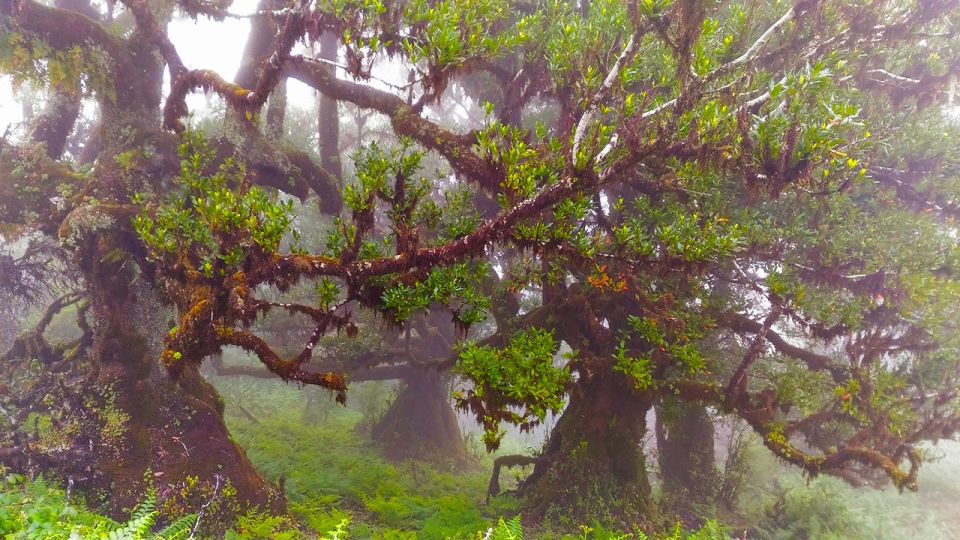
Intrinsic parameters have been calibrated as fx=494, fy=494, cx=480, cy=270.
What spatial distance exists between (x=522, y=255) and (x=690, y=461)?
1134cm

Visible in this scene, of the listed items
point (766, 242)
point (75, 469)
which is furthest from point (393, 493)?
point (766, 242)

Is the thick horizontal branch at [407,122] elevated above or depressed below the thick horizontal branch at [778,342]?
above

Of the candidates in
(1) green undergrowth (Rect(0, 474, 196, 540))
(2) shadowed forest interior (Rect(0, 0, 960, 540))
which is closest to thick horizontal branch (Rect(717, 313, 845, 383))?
(2) shadowed forest interior (Rect(0, 0, 960, 540))

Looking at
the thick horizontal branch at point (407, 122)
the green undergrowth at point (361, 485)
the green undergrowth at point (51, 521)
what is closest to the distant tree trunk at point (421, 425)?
the green undergrowth at point (361, 485)

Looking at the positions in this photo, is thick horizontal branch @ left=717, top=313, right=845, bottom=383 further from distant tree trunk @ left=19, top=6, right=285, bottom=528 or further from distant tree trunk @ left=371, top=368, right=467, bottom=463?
distant tree trunk @ left=371, top=368, right=467, bottom=463

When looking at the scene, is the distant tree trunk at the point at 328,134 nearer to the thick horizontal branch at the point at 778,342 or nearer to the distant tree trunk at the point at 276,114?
the distant tree trunk at the point at 276,114

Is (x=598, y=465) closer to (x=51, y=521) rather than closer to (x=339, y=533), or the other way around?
(x=339, y=533)

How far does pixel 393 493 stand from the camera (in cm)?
1283

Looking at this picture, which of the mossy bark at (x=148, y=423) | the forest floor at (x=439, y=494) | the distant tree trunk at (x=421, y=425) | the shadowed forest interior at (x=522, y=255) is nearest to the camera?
the shadowed forest interior at (x=522, y=255)

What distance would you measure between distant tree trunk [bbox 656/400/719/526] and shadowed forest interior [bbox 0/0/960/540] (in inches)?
3.4

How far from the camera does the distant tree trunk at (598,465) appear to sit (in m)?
11.8

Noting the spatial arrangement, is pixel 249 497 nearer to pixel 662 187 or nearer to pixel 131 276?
pixel 131 276

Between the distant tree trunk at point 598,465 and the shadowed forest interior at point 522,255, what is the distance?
8 cm

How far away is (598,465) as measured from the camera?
40.3ft
